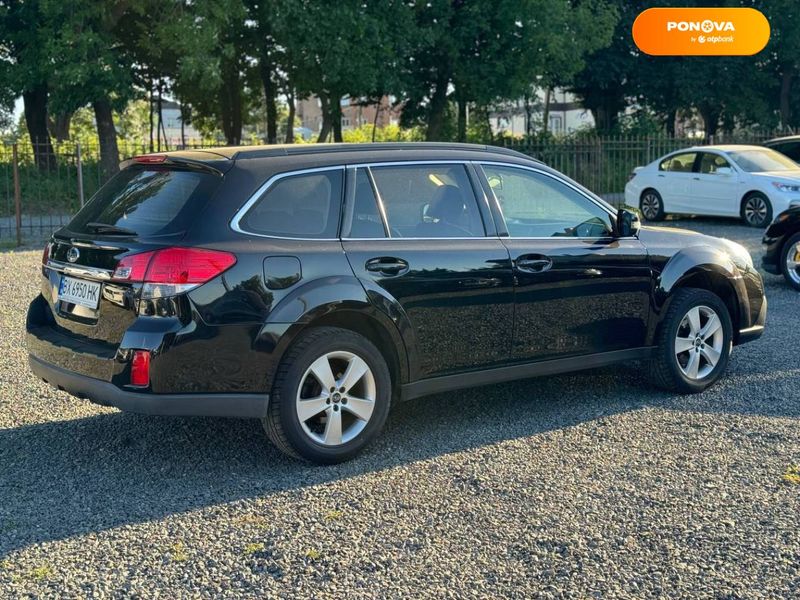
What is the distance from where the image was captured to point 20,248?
1680 centimetres

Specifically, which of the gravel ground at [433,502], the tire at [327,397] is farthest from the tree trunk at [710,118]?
the tire at [327,397]

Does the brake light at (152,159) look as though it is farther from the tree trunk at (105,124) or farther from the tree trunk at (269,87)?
the tree trunk at (269,87)

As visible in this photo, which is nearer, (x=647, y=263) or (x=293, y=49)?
(x=647, y=263)

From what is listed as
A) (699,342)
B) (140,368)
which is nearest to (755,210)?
(699,342)

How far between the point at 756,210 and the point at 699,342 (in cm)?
1306

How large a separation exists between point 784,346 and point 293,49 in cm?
2054

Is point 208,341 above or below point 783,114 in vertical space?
below

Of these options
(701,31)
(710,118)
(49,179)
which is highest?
(701,31)

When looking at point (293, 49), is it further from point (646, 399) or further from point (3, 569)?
point (3, 569)

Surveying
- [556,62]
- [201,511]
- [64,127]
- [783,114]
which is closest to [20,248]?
[201,511]

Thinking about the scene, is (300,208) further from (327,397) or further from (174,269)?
(327,397)

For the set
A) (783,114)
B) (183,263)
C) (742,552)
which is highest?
(783,114)

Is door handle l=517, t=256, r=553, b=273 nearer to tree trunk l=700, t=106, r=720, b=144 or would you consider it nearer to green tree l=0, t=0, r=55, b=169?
green tree l=0, t=0, r=55, b=169

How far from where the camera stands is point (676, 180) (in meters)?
20.2
